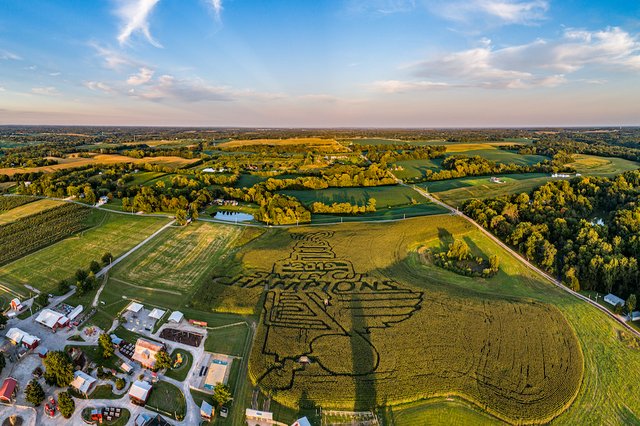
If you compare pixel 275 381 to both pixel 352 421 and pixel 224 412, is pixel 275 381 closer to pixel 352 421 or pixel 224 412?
pixel 224 412

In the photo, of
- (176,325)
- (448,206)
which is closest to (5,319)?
(176,325)

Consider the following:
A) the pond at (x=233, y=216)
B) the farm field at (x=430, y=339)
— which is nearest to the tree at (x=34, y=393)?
the farm field at (x=430, y=339)

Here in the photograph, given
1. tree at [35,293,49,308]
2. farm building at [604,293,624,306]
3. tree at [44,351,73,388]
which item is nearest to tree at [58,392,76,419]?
tree at [44,351,73,388]

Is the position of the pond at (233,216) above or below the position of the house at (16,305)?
above

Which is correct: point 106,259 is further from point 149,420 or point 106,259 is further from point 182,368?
point 149,420

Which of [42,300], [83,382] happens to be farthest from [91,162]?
[83,382]

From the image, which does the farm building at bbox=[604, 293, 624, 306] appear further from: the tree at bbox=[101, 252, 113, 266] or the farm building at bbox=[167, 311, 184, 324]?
the tree at bbox=[101, 252, 113, 266]

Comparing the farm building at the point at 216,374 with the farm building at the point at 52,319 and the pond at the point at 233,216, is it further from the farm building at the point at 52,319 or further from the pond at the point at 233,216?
the pond at the point at 233,216
